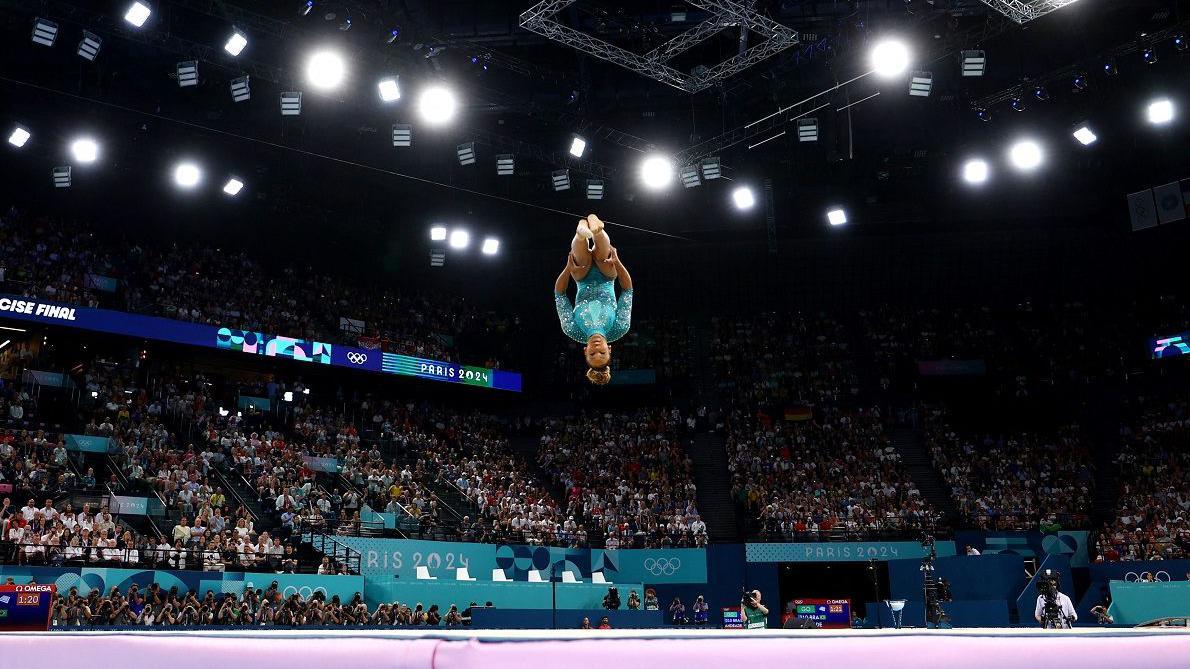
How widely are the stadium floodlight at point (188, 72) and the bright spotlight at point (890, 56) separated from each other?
1376cm

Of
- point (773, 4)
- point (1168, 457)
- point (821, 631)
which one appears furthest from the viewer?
point (1168, 457)

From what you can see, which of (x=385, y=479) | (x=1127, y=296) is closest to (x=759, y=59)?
(x=385, y=479)

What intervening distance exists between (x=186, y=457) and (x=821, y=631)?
68.0ft

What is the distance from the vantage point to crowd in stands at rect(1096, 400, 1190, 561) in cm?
2173

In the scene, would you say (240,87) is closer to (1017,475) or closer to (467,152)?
(467,152)

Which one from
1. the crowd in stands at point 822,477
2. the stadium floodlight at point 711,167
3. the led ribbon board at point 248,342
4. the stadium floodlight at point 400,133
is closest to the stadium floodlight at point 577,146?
the stadium floodlight at point 711,167

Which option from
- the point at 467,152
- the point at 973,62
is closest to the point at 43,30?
the point at 467,152

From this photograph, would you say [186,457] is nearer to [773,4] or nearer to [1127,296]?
[773,4]

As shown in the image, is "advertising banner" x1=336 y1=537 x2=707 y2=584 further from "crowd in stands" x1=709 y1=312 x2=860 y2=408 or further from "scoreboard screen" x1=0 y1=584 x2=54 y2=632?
"scoreboard screen" x1=0 y1=584 x2=54 y2=632

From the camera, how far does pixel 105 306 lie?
24406mm

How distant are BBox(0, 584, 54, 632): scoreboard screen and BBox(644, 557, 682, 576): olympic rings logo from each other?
53.7ft

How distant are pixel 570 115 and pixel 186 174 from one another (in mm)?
10521

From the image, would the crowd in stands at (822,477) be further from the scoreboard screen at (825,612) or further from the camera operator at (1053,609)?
the camera operator at (1053,609)

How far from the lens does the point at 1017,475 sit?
26.4m
